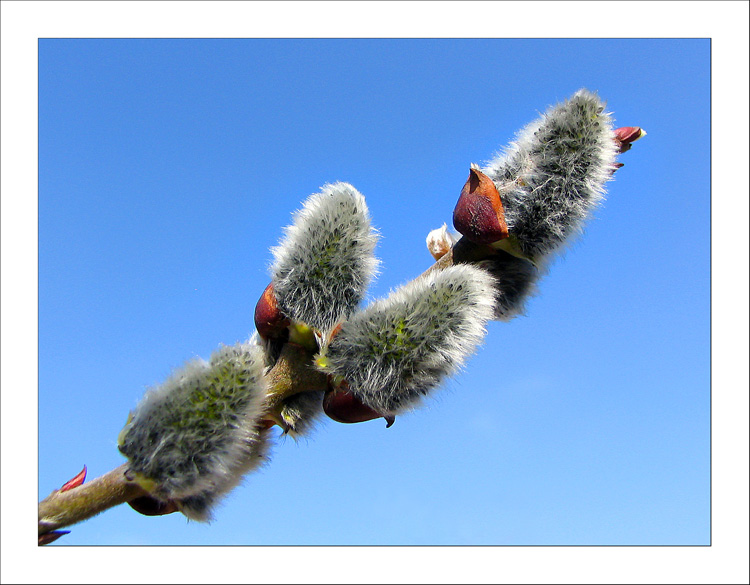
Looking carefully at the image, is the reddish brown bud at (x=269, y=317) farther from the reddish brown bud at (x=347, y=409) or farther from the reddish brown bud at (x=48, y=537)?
the reddish brown bud at (x=48, y=537)

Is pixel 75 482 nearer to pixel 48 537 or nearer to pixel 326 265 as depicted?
pixel 48 537

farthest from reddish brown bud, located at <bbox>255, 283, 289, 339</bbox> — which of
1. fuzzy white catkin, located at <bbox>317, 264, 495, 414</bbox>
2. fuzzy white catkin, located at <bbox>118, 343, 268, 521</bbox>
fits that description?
fuzzy white catkin, located at <bbox>317, 264, 495, 414</bbox>

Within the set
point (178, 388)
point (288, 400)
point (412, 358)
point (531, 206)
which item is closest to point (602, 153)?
point (531, 206)

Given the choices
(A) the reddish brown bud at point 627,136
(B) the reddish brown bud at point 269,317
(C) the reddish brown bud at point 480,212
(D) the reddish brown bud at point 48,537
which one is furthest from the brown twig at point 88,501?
(A) the reddish brown bud at point 627,136

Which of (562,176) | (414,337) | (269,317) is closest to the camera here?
(414,337)

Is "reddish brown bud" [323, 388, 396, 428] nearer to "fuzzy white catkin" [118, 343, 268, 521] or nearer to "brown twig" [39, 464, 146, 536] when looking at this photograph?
"fuzzy white catkin" [118, 343, 268, 521]

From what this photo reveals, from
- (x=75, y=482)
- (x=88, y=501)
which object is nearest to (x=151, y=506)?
(x=88, y=501)

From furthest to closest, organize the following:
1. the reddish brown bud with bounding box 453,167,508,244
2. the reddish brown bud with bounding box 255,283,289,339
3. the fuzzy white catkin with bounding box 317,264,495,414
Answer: the reddish brown bud with bounding box 255,283,289,339 → the reddish brown bud with bounding box 453,167,508,244 → the fuzzy white catkin with bounding box 317,264,495,414
